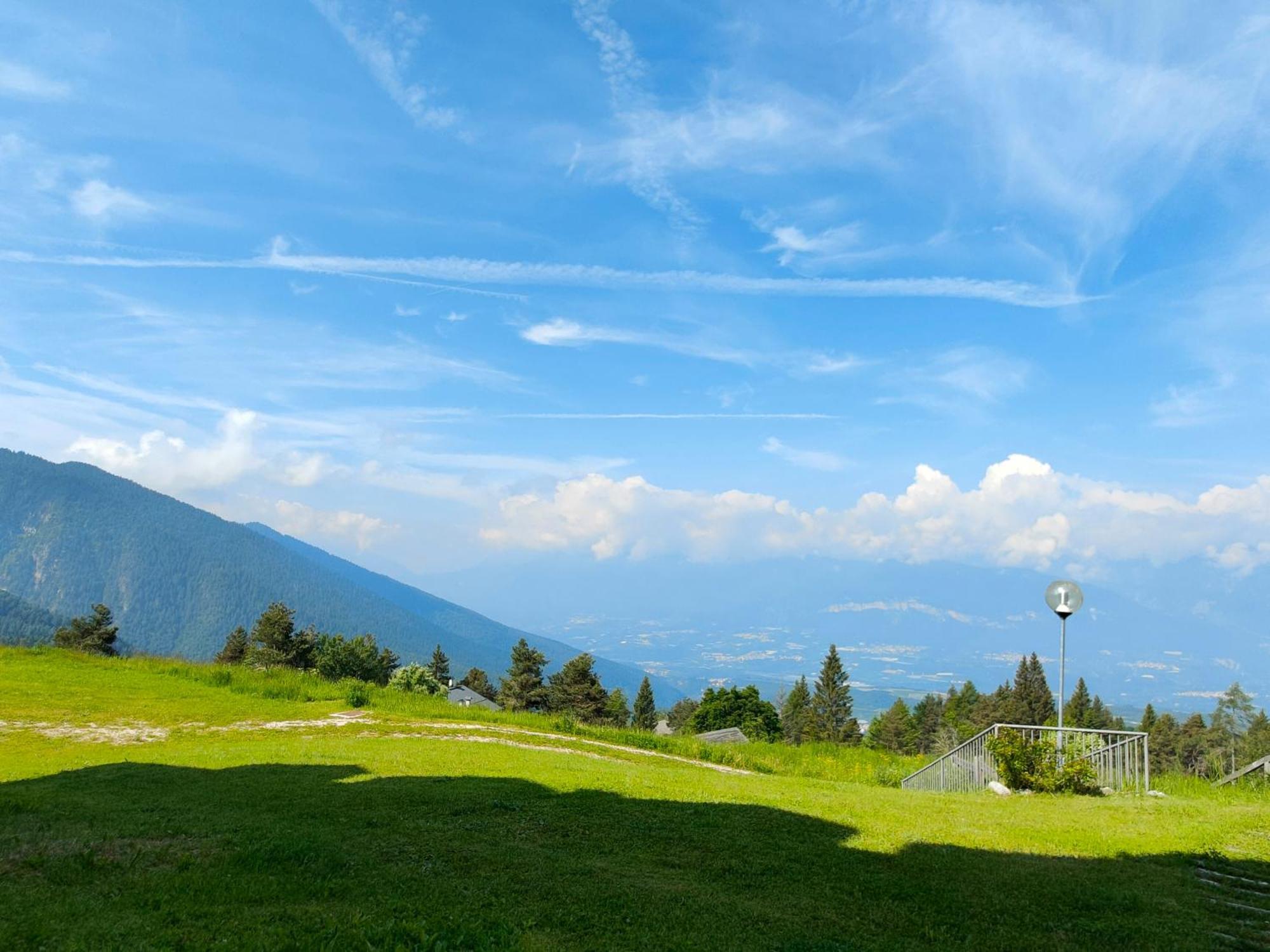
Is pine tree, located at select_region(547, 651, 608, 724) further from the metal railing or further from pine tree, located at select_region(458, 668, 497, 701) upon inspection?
the metal railing

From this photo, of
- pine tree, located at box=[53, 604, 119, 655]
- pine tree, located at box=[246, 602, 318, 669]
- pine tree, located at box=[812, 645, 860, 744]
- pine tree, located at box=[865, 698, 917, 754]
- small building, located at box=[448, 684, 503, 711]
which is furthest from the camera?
pine tree, located at box=[812, 645, 860, 744]

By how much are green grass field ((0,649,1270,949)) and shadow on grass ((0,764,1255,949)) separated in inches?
1.4

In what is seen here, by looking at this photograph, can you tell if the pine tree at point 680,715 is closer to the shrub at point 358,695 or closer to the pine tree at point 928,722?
the pine tree at point 928,722

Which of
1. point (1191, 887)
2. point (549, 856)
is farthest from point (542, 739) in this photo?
point (1191, 887)

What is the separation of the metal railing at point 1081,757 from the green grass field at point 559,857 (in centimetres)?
113

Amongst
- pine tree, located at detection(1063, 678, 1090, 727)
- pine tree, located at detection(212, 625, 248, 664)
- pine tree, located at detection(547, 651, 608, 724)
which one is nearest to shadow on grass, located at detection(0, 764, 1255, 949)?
pine tree, located at detection(547, 651, 608, 724)

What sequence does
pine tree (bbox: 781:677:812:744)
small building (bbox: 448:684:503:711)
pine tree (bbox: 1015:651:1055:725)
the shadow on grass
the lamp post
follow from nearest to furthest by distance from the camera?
the shadow on grass → the lamp post → pine tree (bbox: 1015:651:1055:725) → small building (bbox: 448:684:503:711) → pine tree (bbox: 781:677:812:744)

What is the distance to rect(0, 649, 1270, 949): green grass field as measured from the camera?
258 inches

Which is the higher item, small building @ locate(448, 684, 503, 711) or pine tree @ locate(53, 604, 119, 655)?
pine tree @ locate(53, 604, 119, 655)

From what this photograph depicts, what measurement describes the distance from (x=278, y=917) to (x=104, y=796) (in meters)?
7.02

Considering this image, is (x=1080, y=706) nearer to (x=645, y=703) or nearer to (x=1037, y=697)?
(x=1037, y=697)

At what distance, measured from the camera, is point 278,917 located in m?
6.42

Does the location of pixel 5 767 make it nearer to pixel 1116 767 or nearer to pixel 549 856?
pixel 549 856

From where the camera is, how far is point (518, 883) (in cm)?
796
